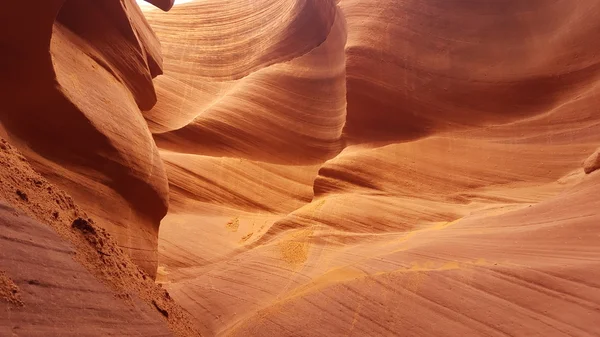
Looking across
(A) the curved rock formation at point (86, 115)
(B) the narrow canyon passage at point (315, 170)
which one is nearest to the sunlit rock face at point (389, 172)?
(B) the narrow canyon passage at point (315, 170)

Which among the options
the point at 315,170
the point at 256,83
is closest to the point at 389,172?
the point at 315,170

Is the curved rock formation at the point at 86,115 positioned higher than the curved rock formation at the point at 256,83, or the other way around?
the curved rock formation at the point at 256,83

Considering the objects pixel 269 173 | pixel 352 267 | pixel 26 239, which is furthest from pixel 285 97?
pixel 26 239

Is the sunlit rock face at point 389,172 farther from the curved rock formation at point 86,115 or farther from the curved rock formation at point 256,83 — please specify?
the curved rock formation at point 86,115

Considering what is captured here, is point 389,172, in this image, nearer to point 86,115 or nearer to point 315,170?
point 315,170

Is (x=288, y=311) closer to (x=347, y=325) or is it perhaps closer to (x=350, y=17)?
(x=347, y=325)

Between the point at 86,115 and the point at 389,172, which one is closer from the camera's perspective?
the point at 86,115

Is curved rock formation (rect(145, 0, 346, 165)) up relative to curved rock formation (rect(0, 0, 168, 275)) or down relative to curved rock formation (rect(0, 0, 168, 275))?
up

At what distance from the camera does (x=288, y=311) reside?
3467mm

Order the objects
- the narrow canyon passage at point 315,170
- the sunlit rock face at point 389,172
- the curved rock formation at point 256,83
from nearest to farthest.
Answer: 1. the narrow canyon passage at point 315,170
2. the sunlit rock face at point 389,172
3. the curved rock formation at point 256,83

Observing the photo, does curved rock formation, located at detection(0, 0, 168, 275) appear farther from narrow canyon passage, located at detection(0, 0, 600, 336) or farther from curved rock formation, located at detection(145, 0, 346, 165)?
curved rock formation, located at detection(145, 0, 346, 165)

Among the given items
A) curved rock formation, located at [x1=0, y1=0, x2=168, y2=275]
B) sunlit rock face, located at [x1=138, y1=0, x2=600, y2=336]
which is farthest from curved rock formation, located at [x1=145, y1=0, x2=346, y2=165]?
curved rock formation, located at [x1=0, y1=0, x2=168, y2=275]

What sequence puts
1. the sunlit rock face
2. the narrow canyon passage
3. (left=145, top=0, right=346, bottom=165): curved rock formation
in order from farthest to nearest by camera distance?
1. (left=145, top=0, right=346, bottom=165): curved rock formation
2. the sunlit rock face
3. the narrow canyon passage

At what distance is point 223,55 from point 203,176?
141 inches
